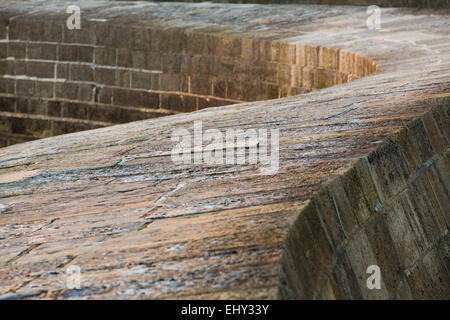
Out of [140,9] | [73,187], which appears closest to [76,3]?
[140,9]

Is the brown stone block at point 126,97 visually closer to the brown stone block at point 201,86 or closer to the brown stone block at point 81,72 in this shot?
the brown stone block at point 81,72

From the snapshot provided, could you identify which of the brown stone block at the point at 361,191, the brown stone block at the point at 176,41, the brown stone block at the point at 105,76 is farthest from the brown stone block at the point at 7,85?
the brown stone block at the point at 361,191

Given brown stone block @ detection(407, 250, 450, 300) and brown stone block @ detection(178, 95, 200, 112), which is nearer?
brown stone block @ detection(407, 250, 450, 300)

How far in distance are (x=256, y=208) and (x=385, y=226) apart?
43cm

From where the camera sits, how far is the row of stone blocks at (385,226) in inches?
68.3

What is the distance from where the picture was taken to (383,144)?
234cm

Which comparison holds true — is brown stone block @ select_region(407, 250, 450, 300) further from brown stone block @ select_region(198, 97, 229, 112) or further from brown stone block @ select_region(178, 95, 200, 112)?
brown stone block @ select_region(178, 95, 200, 112)

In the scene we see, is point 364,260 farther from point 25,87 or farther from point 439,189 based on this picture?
point 25,87

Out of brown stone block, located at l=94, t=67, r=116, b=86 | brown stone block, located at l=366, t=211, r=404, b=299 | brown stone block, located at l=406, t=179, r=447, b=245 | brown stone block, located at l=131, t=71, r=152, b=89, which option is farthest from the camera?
brown stone block, located at l=94, t=67, r=116, b=86

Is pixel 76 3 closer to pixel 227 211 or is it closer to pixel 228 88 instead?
pixel 228 88

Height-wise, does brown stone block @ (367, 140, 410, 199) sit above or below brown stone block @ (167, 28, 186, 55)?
below

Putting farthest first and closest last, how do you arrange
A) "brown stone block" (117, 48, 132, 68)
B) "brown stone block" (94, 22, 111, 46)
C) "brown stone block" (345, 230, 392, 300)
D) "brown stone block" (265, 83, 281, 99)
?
"brown stone block" (94, 22, 111, 46) → "brown stone block" (117, 48, 132, 68) → "brown stone block" (265, 83, 281, 99) → "brown stone block" (345, 230, 392, 300)

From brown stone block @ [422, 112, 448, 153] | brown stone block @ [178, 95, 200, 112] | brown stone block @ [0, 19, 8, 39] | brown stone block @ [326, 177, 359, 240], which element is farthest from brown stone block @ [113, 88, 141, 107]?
brown stone block @ [326, 177, 359, 240]

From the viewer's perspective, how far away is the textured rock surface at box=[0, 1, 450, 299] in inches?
66.6
